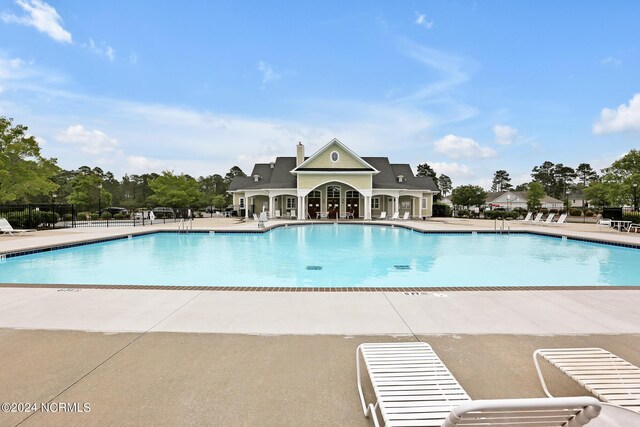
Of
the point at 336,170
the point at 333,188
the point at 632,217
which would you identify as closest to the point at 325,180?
the point at 336,170

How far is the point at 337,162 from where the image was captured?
105 ft

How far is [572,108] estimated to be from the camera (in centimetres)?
2423

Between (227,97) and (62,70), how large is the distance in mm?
10518

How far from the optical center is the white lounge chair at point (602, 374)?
2.30m

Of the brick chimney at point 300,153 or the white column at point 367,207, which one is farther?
the brick chimney at point 300,153

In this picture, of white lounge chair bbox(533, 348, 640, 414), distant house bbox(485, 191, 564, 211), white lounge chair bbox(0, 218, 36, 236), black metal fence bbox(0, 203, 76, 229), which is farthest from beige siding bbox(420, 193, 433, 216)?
distant house bbox(485, 191, 564, 211)

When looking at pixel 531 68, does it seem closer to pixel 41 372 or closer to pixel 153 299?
pixel 153 299

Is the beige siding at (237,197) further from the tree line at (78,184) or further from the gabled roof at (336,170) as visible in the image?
the tree line at (78,184)

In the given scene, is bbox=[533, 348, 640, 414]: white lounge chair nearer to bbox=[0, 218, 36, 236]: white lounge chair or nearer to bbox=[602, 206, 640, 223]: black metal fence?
bbox=[0, 218, 36, 236]: white lounge chair

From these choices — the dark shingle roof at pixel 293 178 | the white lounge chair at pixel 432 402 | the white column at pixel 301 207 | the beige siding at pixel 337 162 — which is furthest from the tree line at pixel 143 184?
the white lounge chair at pixel 432 402

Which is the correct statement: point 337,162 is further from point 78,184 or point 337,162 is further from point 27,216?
point 78,184

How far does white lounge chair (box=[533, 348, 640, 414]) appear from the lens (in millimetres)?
2301

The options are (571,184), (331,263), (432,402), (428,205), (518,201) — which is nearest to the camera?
(432,402)

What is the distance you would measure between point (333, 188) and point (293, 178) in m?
4.42
